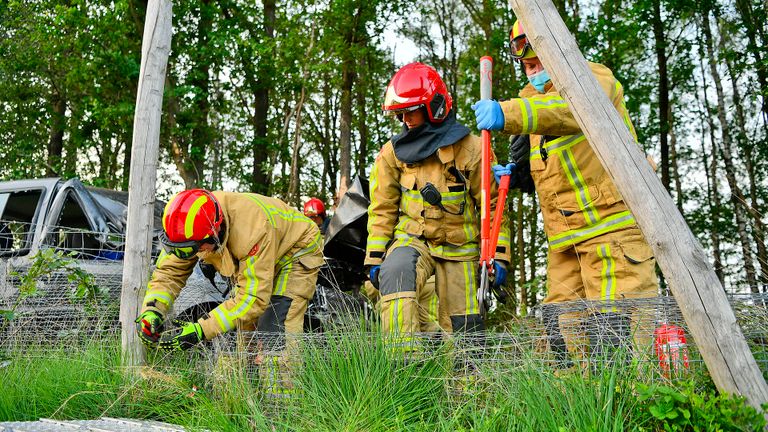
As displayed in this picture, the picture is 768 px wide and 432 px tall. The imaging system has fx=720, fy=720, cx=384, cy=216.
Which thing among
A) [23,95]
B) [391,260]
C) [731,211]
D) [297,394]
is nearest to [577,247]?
[391,260]

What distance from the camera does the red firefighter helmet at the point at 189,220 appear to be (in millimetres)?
4258

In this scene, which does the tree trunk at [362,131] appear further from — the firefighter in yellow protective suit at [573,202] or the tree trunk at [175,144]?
the firefighter in yellow protective suit at [573,202]

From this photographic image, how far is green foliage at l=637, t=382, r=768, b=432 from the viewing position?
8.03 feet

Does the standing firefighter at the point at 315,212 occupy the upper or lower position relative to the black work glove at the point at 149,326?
upper

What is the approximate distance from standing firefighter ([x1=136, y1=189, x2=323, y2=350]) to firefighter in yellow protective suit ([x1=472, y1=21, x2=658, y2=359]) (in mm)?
1618

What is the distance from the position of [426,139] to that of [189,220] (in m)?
1.54

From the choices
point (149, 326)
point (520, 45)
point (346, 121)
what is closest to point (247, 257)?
point (149, 326)

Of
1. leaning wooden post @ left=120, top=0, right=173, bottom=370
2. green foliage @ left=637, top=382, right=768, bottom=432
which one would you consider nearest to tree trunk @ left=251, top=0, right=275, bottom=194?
leaning wooden post @ left=120, top=0, right=173, bottom=370

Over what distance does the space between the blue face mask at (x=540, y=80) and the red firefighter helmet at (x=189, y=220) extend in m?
2.04

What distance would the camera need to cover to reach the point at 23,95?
1866 centimetres

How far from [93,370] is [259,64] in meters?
12.7

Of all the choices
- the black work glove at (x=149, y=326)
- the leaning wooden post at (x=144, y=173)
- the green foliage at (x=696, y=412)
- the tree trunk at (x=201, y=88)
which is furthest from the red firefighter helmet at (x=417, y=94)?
the tree trunk at (x=201, y=88)

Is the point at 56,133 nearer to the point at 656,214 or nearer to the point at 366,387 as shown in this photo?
the point at 366,387

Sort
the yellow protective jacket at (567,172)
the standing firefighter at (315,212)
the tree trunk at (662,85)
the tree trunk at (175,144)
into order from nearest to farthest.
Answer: the yellow protective jacket at (567,172), the standing firefighter at (315,212), the tree trunk at (175,144), the tree trunk at (662,85)
